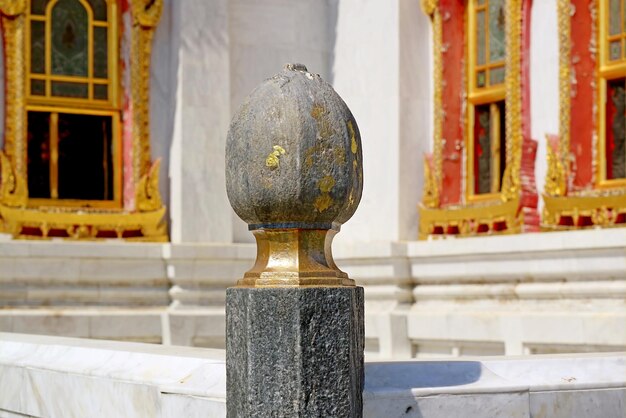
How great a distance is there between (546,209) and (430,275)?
1339mm

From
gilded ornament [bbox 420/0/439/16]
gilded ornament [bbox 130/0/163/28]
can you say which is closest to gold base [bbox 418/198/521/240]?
gilded ornament [bbox 420/0/439/16]

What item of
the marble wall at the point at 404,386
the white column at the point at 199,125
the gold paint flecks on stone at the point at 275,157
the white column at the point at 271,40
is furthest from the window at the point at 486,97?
the gold paint flecks on stone at the point at 275,157

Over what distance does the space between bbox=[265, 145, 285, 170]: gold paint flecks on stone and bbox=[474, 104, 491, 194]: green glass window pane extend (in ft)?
22.0

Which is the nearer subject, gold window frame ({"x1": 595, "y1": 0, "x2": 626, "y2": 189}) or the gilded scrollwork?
gold window frame ({"x1": 595, "y1": 0, "x2": 626, "y2": 189})

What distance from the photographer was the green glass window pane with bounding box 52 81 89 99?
37.8 feet

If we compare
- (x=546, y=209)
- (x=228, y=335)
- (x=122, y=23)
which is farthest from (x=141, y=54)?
(x=228, y=335)

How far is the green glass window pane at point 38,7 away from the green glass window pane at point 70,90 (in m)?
0.64

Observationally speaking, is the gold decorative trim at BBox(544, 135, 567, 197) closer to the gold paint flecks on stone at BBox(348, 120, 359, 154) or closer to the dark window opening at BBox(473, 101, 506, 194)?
Answer: the dark window opening at BBox(473, 101, 506, 194)

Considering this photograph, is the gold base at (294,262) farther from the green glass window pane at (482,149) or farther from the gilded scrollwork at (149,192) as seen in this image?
the gilded scrollwork at (149,192)

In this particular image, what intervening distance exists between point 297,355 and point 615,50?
20.1 ft

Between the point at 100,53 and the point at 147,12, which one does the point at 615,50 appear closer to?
the point at 147,12

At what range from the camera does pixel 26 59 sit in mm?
11375

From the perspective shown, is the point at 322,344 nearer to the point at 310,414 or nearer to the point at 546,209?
the point at 310,414

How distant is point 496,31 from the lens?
425 inches
